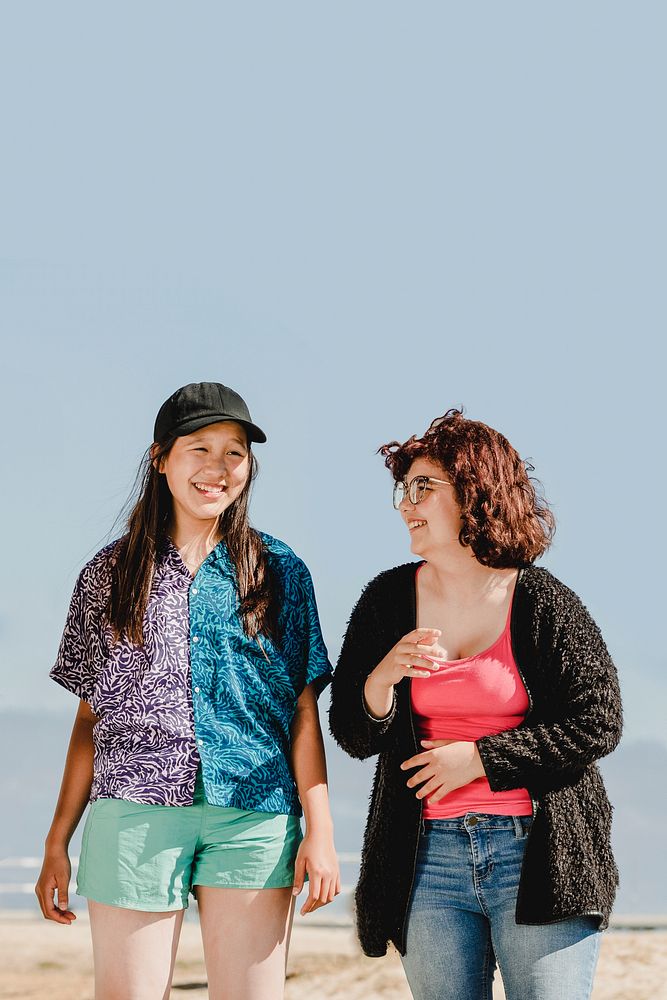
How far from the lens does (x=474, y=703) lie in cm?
253

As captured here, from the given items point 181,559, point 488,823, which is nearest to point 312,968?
point 181,559

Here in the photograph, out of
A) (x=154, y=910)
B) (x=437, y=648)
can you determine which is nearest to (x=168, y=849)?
(x=154, y=910)

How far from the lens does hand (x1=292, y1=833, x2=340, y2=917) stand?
2.58 metres

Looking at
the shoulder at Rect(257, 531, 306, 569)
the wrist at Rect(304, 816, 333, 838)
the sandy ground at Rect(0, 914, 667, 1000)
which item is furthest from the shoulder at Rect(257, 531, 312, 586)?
the sandy ground at Rect(0, 914, 667, 1000)

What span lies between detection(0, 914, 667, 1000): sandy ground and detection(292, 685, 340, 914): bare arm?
583 centimetres

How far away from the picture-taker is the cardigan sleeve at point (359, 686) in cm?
258

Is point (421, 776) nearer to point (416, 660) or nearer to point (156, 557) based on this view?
point (416, 660)

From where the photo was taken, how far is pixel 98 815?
2.65 m

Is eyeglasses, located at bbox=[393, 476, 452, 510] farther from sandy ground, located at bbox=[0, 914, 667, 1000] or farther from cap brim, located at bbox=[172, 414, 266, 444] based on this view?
sandy ground, located at bbox=[0, 914, 667, 1000]

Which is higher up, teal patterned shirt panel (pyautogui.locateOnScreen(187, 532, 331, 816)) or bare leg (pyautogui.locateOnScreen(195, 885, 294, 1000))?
teal patterned shirt panel (pyautogui.locateOnScreen(187, 532, 331, 816))

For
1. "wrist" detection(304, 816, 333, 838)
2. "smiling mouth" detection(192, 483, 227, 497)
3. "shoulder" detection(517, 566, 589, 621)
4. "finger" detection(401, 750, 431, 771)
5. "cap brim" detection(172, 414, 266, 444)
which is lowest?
"wrist" detection(304, 816, 333, 838)

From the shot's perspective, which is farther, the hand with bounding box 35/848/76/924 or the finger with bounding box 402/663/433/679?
the hand with bounding box 35/848/76/924

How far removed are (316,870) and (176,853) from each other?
0.32 meters

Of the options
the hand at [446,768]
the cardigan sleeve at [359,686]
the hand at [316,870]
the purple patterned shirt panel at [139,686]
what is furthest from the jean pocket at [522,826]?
the purple patterned shirt panel at [139,686]
